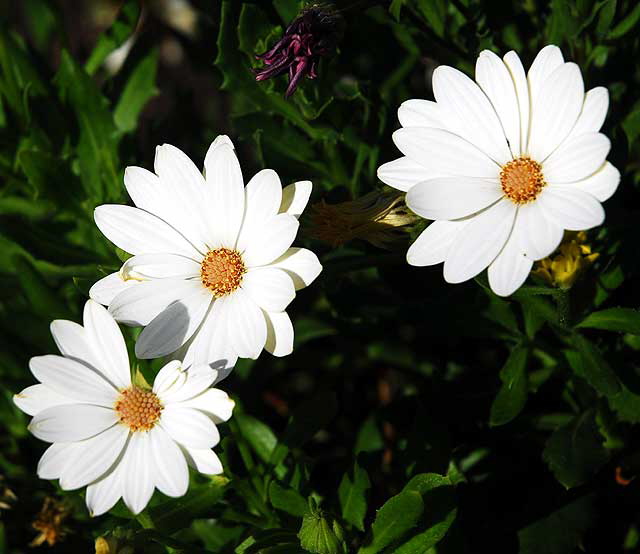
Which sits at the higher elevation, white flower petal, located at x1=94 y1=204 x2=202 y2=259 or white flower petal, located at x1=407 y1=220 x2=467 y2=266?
white flower petal, located at x1=94 y1=204 x2=202 y2=259

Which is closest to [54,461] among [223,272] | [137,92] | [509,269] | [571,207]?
[223,272]

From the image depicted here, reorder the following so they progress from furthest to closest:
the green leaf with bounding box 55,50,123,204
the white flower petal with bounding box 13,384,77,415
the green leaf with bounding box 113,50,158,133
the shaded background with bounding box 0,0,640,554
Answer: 1. the green leaf with bounding box 113,50,158,133
2. the green leaf with bounding box 55,50,123,204
3. the shaded background with bounding box 0,0,640,554
4. the white flower petal with bounding box 13,384,77,415

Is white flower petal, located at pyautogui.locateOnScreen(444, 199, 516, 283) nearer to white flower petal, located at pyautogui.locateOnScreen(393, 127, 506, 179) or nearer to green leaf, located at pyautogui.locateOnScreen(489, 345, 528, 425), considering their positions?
white flower petal, located at pyautogui.locateOnScreen(393, 127, 506, 179)

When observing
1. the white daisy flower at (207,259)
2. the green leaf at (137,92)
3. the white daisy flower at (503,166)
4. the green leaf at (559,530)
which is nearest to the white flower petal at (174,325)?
the white daisy flower at (207,259)

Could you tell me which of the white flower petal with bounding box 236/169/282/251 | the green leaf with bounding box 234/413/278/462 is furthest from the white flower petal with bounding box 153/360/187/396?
the green leaf with bounding box 234/413/278/462

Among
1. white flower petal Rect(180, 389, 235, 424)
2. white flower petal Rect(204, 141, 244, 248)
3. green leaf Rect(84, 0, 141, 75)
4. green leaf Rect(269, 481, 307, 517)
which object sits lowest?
green leaf Rect(269, 481, 307, 517)

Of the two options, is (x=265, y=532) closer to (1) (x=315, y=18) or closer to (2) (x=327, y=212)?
(2) (x=327, y=212)

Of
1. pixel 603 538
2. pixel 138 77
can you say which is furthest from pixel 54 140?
pixel 603 538
